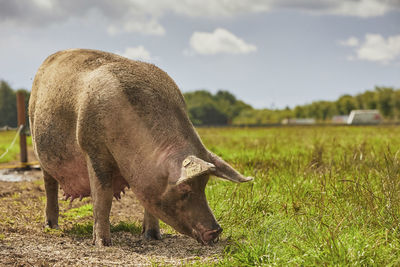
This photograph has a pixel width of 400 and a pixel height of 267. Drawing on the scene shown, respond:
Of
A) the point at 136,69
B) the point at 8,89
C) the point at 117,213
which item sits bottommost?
the point at 117,213

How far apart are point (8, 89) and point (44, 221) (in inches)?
1534

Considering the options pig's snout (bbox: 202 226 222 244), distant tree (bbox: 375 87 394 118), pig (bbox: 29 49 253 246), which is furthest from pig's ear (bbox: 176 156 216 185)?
distant tree (bbox: 375 87 394 118)

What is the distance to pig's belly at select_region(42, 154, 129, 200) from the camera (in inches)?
154

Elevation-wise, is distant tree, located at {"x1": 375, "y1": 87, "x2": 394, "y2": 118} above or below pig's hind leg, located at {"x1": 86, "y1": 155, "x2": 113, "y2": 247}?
above

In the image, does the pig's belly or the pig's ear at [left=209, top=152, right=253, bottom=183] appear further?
the pig's belly

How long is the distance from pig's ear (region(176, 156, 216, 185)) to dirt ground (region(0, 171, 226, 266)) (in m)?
0.71

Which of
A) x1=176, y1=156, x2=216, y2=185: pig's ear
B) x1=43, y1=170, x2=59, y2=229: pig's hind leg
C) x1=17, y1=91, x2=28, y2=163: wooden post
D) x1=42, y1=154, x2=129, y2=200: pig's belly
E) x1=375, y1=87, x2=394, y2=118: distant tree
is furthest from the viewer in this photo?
x1=375, y1=87, x2=394, y2=118: distant tree

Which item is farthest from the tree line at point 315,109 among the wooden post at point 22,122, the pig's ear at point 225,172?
the pig's ear at point 225,172

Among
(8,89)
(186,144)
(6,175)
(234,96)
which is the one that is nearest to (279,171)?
(186,144)

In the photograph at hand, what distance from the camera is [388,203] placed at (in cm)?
374

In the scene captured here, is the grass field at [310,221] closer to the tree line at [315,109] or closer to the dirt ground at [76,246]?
the dirt ground at [76,246]

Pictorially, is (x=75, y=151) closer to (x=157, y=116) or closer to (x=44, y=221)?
(x=157, y=116)

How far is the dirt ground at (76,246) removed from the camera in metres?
3.15

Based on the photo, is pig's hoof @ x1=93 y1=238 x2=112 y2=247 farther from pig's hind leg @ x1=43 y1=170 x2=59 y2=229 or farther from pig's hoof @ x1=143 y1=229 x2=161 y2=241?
pig's hind leg @ x1=43 y1=170 x2=59 y2=229
